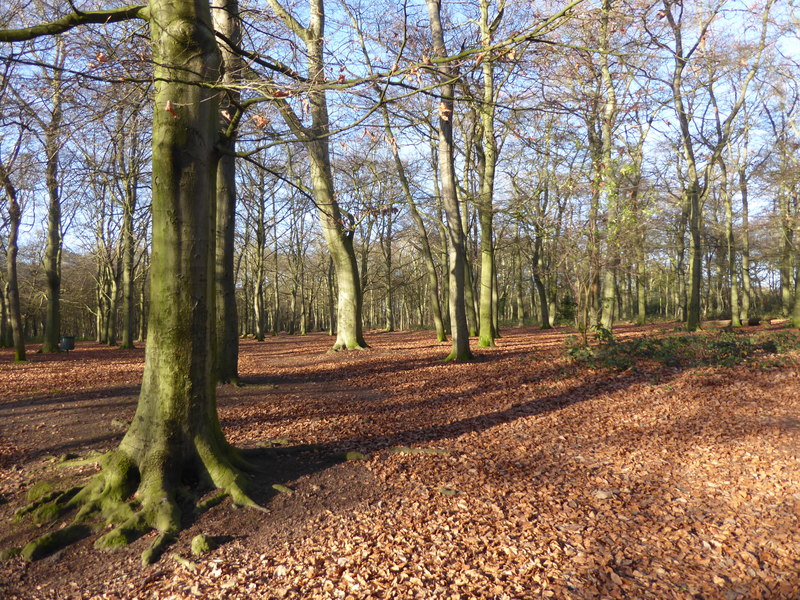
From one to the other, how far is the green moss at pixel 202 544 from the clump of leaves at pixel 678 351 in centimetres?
855

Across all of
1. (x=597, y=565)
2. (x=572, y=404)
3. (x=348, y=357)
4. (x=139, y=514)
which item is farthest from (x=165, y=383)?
(x=348, y=357)

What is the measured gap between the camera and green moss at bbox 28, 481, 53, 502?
4227 millimetres

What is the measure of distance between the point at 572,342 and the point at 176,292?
10.1 m

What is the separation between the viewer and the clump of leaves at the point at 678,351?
32.7ft

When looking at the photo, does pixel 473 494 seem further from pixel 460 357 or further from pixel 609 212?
pixel 609 212

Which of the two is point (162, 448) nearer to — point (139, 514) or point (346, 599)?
point (139, 514)

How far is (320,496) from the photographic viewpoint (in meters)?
4.30

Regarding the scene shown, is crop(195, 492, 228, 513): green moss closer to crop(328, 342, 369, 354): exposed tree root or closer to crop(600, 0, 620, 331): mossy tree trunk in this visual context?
crop(600, 0, 620, 331): mossy tree trunk

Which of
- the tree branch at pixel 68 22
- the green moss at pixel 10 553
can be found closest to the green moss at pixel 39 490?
the green moss at pixel 10 553

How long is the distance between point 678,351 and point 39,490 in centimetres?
1134

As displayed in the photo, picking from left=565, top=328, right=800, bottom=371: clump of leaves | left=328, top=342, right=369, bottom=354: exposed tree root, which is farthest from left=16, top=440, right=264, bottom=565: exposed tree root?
left=328, top=342, right=369, bottom=354: exposed tree root

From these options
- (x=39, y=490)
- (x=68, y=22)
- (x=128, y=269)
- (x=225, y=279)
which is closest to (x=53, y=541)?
(x=39, y=490)

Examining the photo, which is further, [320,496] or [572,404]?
[572,404]

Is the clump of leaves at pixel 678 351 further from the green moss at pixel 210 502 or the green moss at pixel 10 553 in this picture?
the green moss at pixel 10 553
